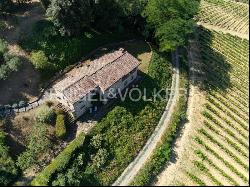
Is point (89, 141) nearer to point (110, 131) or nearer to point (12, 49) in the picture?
point (110, 131)

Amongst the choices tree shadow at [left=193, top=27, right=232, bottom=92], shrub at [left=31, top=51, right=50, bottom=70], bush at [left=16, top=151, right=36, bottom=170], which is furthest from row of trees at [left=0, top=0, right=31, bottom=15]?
tree shadow at [left=193, top=27, right=232, bottom=92]

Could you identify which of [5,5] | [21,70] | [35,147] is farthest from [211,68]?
[5,5]

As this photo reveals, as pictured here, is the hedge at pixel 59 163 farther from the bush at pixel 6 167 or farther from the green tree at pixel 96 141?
the bush at pixel 6 167

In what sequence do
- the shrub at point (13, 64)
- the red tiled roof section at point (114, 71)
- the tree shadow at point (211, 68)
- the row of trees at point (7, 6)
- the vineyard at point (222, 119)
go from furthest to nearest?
the tree shadow at point (211, 68), the row of trees at point (7, 6), the vineyard at point (222, 119), the red tiled roof section at point (114, 71), the shrub at point (13, 64)

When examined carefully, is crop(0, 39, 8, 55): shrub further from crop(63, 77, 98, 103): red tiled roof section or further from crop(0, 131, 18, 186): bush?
crop(0, 131, 18, 186): bush

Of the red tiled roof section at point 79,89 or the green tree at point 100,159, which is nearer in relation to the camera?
the red tiled roof section at point 79,89

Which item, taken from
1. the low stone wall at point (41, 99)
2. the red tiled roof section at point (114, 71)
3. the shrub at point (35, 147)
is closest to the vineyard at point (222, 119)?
the red tiled roof section at point (114, 71)

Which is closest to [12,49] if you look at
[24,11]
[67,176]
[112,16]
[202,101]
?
→ [24,11]
